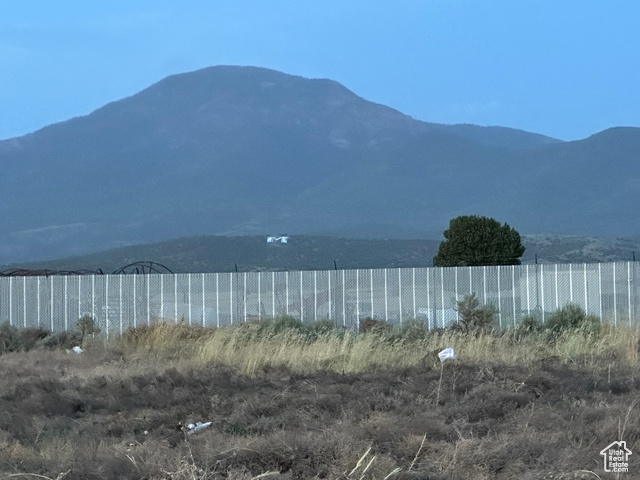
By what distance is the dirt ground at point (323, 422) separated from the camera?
785 cm

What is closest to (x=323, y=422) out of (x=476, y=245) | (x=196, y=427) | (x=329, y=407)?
(x=329, y=407)

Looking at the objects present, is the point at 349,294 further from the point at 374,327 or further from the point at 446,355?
the point at 446,355

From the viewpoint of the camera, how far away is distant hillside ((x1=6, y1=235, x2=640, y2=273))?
319 ft

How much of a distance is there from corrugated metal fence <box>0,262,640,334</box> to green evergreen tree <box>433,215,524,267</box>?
21.4ft

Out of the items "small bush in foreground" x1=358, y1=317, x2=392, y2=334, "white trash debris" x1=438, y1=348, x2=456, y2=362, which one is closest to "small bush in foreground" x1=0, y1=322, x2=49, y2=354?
"small bush in foreground" x1=358, y1=317, x2=392, y2=334

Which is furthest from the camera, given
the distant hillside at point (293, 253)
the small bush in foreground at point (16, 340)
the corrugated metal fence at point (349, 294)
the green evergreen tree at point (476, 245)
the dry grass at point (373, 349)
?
the distant hillside at point (293, 253)

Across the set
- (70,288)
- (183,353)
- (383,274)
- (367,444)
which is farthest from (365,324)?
(367,444)

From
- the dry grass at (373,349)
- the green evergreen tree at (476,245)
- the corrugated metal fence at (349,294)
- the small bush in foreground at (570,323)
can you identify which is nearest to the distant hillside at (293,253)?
the green evergreen tree at (476,245)

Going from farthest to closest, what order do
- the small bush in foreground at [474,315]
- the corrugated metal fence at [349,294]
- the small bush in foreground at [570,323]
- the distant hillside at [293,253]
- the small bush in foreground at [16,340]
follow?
the distant hillside at [293,253], the corrugated metal fence at [349,294], the small bush in foreground at [16,340], the small bush in foreground at [474,315], the small bush in foreground at [570,323]

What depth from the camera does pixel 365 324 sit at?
85.3 ft

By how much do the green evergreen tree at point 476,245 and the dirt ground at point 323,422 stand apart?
70.4 ft

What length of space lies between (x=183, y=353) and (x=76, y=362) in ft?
6.70

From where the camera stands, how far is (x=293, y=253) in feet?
350

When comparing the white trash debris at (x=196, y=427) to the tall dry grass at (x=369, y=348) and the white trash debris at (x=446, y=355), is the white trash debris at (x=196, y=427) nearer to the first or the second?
the tall dry grass at (x=369, y=348)
